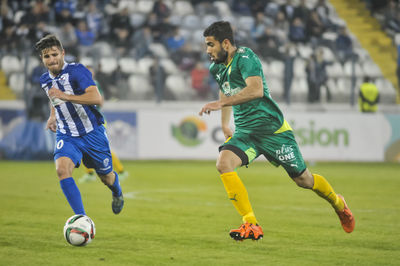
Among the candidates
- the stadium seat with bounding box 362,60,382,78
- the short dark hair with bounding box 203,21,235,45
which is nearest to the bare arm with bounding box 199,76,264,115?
the short dark hair with bounding box 203,21,235,45

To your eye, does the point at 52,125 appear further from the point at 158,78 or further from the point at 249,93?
the point at 158,78

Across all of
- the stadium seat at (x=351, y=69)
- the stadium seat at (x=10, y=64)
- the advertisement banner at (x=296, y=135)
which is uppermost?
the stadium seat at (x=10, y=64)

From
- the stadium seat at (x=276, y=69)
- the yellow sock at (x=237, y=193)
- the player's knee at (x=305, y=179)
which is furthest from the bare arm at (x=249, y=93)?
the stadium seat at (x=276, y=69)

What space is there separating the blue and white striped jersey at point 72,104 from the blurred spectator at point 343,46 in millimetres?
13728

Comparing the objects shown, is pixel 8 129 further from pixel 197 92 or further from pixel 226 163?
pixel 226 163

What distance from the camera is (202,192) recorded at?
1176cm

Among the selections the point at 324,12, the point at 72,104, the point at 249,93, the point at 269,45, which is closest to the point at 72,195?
the point at 72,104

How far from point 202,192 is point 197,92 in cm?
723

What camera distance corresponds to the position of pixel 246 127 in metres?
6.84

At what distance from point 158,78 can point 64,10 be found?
422 cm

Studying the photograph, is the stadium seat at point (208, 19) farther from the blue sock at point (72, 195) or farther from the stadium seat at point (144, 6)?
the blue sock at point (72, 195)

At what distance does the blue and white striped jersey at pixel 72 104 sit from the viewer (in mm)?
6887

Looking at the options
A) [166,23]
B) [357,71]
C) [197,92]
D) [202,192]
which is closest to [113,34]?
[166,23]

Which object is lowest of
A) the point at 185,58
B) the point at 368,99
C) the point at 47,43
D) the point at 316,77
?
the point at 368,99
